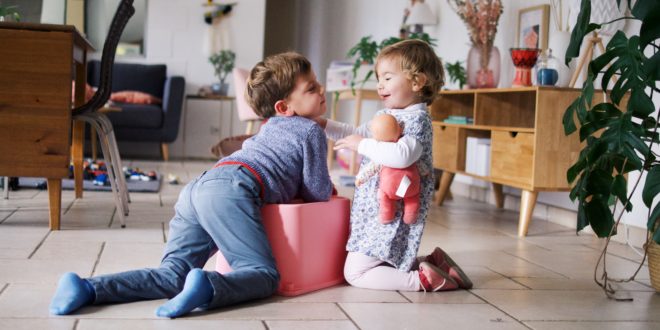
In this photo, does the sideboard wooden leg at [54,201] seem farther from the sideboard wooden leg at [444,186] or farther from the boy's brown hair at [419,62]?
the sideboard wooden leg at [444,186]

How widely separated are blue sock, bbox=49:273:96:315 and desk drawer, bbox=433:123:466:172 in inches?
107

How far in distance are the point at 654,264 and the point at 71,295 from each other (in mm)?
1599

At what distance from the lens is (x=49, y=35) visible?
2.87 metres

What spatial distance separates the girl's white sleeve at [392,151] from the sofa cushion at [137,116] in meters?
5.16

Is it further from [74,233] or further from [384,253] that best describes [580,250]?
[74,233]

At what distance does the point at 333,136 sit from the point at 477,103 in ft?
5.72

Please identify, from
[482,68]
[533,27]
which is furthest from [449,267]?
[533,27]

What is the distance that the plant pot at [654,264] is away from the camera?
2.32 m

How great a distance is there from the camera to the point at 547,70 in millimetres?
3426

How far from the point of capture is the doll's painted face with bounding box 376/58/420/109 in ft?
7.15

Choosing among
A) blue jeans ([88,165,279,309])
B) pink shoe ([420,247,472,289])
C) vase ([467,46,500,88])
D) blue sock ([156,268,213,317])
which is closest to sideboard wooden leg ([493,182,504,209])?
vase ([467,46,500,88])

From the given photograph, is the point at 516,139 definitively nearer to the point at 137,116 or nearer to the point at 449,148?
the point at 449,148

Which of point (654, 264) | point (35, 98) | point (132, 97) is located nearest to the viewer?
point (654, 264)

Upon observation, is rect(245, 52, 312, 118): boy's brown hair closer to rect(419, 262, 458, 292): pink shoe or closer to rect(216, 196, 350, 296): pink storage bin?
rect(216, 196, 350, 296): pink storage bin
